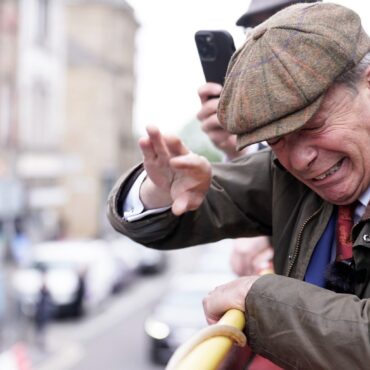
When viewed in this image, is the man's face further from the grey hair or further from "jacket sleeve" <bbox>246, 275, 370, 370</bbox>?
"jacket sleeve" <bbox>246, 275, 370, 370</bbox>

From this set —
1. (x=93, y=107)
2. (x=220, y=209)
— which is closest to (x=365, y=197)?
(x=220, y=209)

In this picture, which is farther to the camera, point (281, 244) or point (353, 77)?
point (281, 244)

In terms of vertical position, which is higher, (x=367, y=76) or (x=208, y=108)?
(x=367, y=76)

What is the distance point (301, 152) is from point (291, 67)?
199 mm

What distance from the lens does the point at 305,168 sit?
166 centimetres

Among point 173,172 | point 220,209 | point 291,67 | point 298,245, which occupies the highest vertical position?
point 291,67

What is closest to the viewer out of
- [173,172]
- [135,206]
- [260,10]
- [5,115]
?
[173,172]

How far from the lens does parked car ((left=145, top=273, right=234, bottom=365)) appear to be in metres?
12.9

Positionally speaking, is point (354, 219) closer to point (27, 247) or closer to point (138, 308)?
point (138, 308)

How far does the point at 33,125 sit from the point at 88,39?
15.7 meters

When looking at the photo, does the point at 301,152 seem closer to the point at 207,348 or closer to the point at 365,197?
the point at 365,197

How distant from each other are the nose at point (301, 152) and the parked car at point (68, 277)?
15226 mm

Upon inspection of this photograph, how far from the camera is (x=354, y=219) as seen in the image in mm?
1766

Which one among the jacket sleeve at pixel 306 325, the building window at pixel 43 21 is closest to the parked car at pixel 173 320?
the jacket sleeve at pixel 306 325
